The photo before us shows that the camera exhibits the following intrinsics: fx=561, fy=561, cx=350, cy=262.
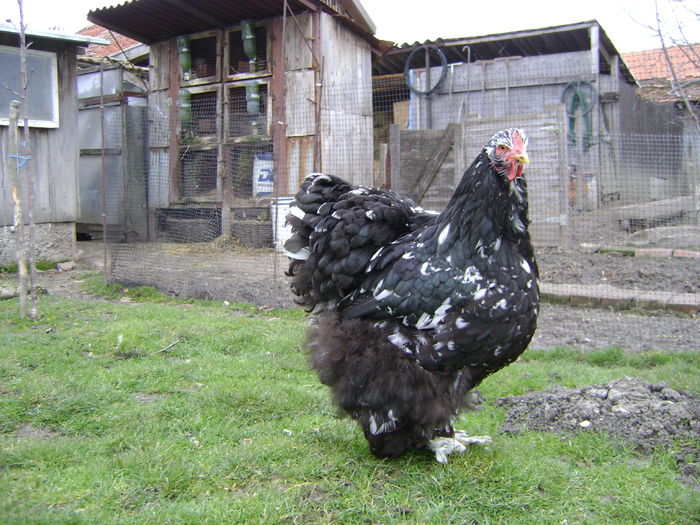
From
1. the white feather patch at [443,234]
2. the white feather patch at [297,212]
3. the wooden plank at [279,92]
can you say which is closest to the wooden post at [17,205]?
the white feather patch at [297,212]

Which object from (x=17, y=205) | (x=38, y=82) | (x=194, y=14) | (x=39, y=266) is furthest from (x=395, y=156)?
(x=38, y=82)

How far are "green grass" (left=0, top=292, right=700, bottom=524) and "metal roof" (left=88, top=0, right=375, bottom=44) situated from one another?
788 cm

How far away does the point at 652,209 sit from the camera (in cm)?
1059

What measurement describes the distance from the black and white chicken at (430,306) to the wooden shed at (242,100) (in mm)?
7136

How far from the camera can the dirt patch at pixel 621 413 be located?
3.48m

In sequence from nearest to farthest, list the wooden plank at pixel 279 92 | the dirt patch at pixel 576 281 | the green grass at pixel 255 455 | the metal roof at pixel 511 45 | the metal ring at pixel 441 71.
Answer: the green grass at pixel 255 455 → the dirt patch at pixel 576 281 → the wooden plank at pixel 279 92 → the metal roof at pixel 511 45 → the metal ring at pixel 441 71

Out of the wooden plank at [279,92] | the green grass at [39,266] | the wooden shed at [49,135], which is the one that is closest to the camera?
the green grass at [39,266]

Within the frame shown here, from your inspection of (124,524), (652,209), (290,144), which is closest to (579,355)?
(124,524)

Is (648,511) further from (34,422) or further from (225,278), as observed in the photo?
(225,278)

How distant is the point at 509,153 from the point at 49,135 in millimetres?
9554

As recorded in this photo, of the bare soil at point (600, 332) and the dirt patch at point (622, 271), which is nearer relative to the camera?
the bare soil at point (600, 332)

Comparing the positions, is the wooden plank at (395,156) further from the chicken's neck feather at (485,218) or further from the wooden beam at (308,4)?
the chicken's neck feather at (485,218)

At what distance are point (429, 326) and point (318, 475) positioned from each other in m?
1.01

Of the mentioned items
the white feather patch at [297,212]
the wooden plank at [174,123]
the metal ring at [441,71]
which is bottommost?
the white feather patch at [297,212]
